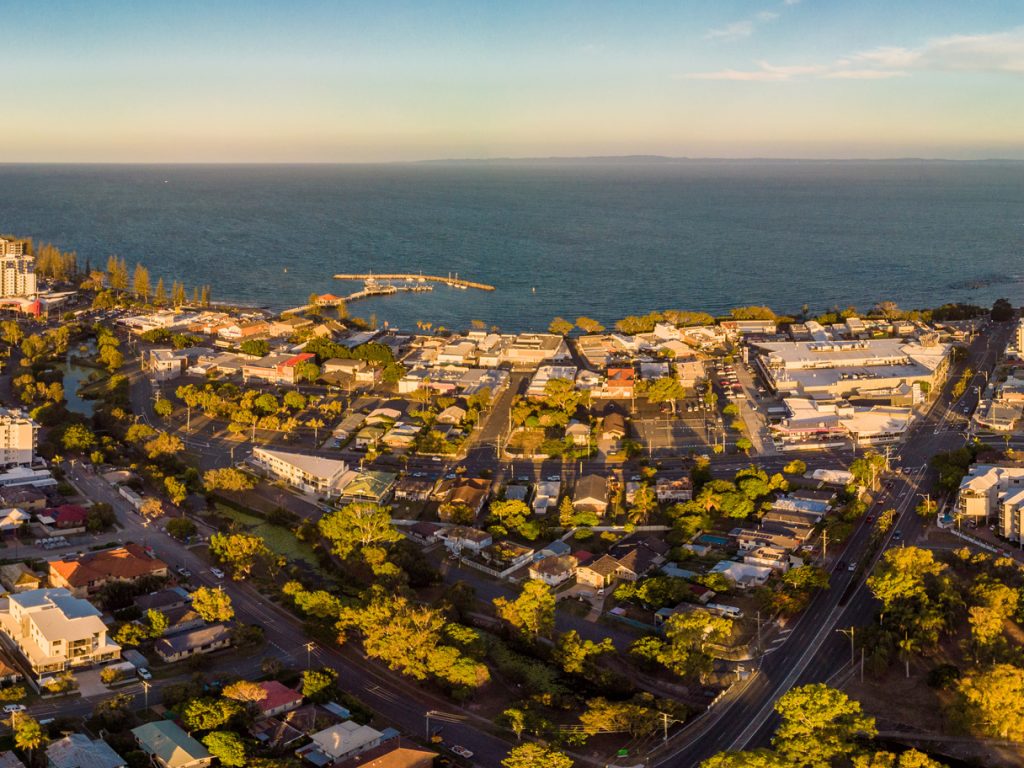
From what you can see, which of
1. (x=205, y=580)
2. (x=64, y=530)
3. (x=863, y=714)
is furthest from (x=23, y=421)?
(x=863, y=714)

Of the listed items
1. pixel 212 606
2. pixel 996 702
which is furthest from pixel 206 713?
pixel 996 702

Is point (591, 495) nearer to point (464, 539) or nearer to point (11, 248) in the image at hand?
point (464, 539)

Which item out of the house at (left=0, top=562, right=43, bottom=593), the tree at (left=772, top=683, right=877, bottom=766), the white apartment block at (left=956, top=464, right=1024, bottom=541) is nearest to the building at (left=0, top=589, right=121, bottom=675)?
the house at (left=0, top=562, right=43, bottom=593)

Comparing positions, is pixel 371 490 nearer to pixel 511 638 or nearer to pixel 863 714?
pixel 511 638

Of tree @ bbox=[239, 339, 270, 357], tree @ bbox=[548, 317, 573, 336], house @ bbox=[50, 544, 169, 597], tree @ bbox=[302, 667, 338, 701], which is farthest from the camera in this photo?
tree @ bbox=[548, 317, 573, 336]

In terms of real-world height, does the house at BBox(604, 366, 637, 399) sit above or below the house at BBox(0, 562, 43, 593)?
above

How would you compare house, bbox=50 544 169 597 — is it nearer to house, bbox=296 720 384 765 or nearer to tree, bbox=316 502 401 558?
tree, bbox=316 502 401 558

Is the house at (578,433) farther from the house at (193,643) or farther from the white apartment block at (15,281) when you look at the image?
the white apartment block at (15,281)
